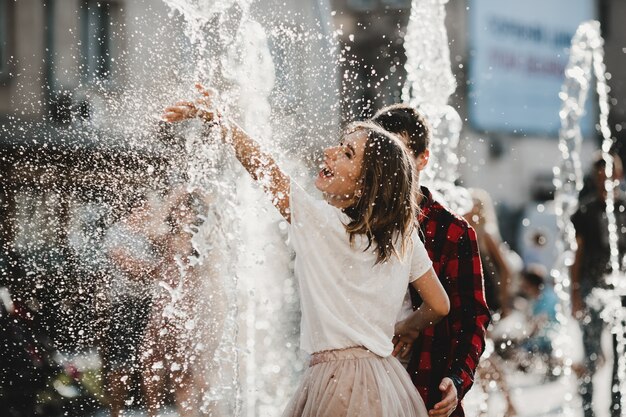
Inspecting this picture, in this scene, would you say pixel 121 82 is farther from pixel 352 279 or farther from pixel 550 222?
pixel 550 222

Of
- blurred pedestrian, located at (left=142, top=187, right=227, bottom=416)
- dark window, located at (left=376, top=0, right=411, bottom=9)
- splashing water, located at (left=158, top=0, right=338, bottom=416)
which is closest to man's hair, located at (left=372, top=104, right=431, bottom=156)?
splashing water, located at (left=158, top=0, right=338, bottom=416)

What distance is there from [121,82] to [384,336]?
793 cm

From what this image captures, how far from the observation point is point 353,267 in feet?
7.60

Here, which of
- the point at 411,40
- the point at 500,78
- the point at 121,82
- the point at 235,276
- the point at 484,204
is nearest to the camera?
the point at 235,276

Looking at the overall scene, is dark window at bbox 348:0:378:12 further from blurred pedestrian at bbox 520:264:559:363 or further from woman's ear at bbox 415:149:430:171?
woman's ear at bbox 415:149:430:171

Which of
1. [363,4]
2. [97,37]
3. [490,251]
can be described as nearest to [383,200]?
[490,251]

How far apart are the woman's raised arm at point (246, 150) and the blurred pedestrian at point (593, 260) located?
12.0 feet

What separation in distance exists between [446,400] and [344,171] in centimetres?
72

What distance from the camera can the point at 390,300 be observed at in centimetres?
237

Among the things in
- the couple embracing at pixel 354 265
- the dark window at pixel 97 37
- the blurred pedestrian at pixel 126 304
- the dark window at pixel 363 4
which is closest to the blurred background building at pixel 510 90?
the dark window at pixel 363 4

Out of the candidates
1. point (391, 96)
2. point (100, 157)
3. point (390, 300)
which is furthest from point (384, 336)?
point (391, 96)

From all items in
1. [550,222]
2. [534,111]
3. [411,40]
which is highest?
[411,40]

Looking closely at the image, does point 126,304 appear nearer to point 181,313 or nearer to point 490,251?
point 181,313

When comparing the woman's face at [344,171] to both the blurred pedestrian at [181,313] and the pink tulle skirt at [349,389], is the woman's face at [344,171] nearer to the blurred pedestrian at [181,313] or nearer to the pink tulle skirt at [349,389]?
the pink tulle skirt at [349,389]
